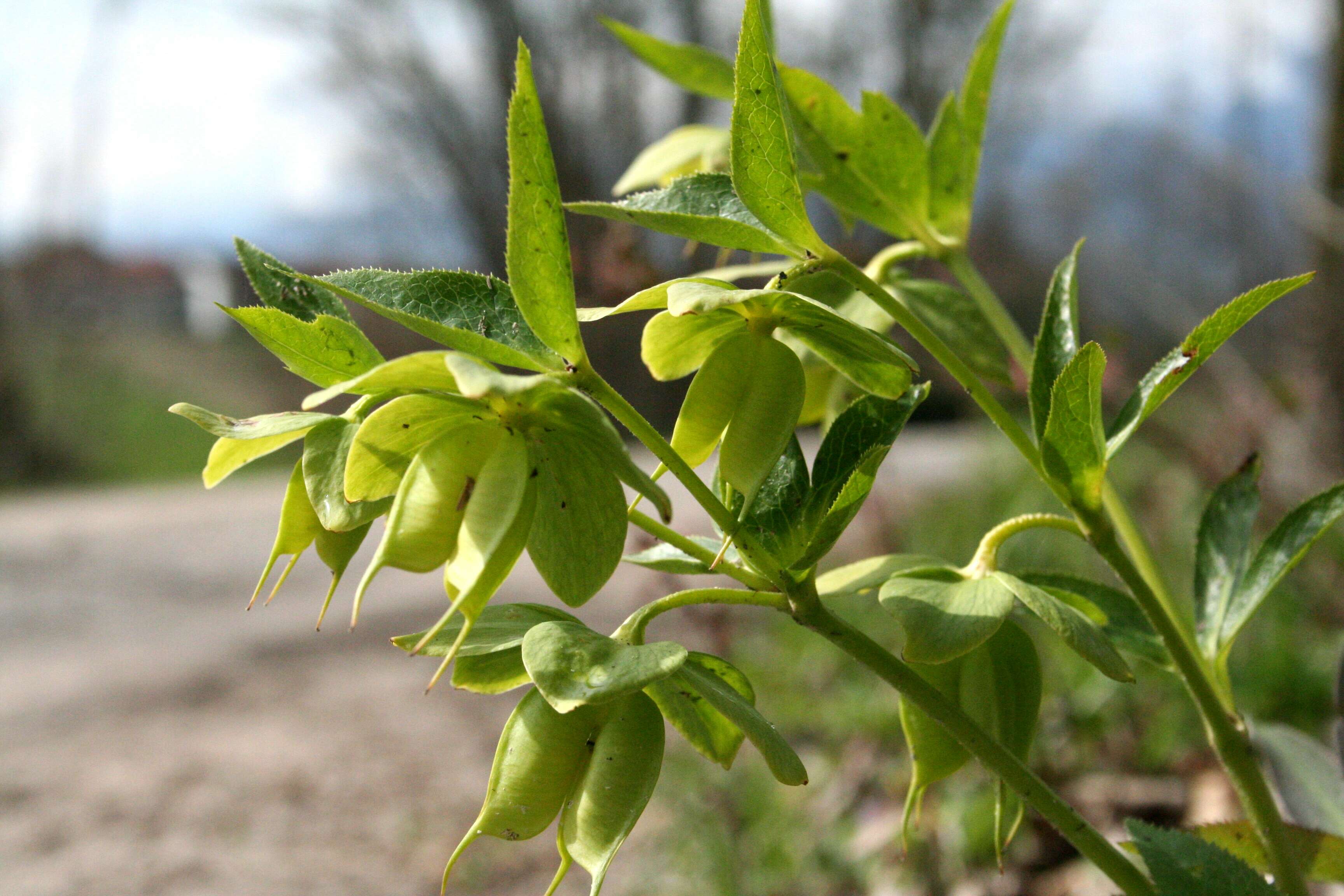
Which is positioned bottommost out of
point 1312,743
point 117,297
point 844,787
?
point 117,297

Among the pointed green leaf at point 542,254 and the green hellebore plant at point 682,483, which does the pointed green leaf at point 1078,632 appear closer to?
the green hellebore plant at point 682,483

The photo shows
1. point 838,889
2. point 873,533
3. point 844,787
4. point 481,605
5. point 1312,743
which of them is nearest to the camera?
point 481,605

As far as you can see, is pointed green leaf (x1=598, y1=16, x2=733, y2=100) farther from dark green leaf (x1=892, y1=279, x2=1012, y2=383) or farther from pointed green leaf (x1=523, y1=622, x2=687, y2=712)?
pointed green leaf (x1=523, y1=622, x2=687, y2=712)

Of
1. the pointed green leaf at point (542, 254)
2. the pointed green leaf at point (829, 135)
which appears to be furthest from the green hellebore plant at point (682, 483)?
the pointed green leaf at point (829, 135)

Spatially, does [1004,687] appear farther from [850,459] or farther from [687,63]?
[687,63]

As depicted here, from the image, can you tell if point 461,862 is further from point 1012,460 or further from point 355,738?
point 1012,460

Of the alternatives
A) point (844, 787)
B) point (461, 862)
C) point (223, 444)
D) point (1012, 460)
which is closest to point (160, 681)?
point (461, 862)

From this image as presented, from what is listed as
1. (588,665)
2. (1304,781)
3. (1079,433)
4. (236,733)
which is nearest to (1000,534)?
(1079,433)
